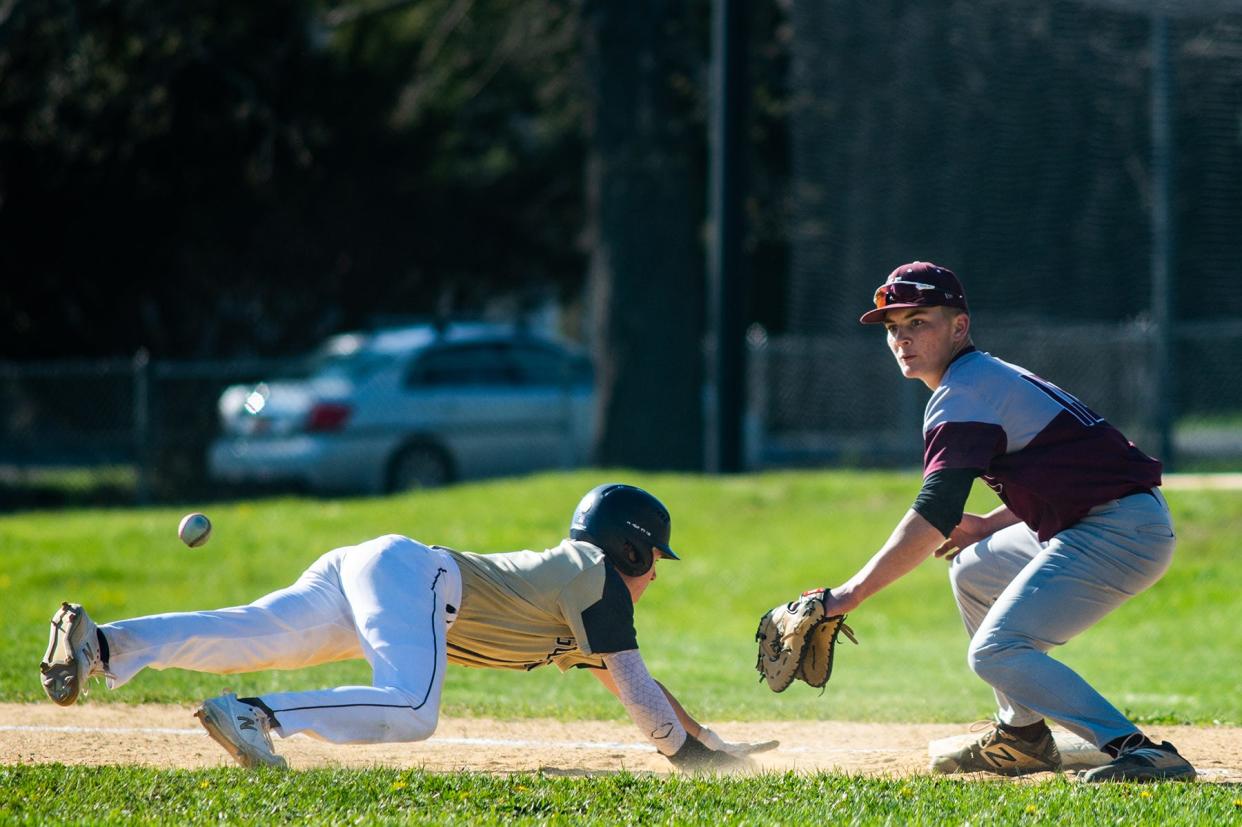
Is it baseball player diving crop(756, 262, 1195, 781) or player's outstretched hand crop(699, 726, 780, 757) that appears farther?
player's outstretched hand crop(699, 726, 780, 757)

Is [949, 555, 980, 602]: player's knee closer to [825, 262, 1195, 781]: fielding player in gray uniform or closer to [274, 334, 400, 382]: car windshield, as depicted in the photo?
[825, 262, 1195, 781]: fielding player in gray uniform

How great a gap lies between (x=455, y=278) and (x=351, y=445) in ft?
27.6

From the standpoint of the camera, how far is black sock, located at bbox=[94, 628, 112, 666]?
501cm

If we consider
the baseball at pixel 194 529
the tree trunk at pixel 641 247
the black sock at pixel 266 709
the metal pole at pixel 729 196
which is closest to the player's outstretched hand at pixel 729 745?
the black sock at pixel 266 709

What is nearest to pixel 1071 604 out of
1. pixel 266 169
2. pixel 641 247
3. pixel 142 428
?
pixel 641 247

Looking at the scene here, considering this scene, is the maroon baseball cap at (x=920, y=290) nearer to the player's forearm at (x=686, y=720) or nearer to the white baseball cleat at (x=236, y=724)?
the player's forearm at (x=686, y=720)

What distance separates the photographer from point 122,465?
59.8 ft

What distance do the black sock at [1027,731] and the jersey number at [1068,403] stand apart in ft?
3.51

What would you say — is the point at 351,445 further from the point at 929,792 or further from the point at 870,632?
the point at 929,792

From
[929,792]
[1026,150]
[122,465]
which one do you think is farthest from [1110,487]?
[122,465]

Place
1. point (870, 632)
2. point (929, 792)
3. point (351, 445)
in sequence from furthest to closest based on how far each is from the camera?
point (351, 445) < point (870, 632) < point (929, 792)

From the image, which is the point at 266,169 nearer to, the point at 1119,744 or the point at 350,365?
the point at 350,365

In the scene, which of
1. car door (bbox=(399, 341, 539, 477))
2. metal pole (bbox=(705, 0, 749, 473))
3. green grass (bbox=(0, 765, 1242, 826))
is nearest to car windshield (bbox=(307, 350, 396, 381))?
car door (bbox=(399, 341, 539, 477))

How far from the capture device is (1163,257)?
16281 mm
